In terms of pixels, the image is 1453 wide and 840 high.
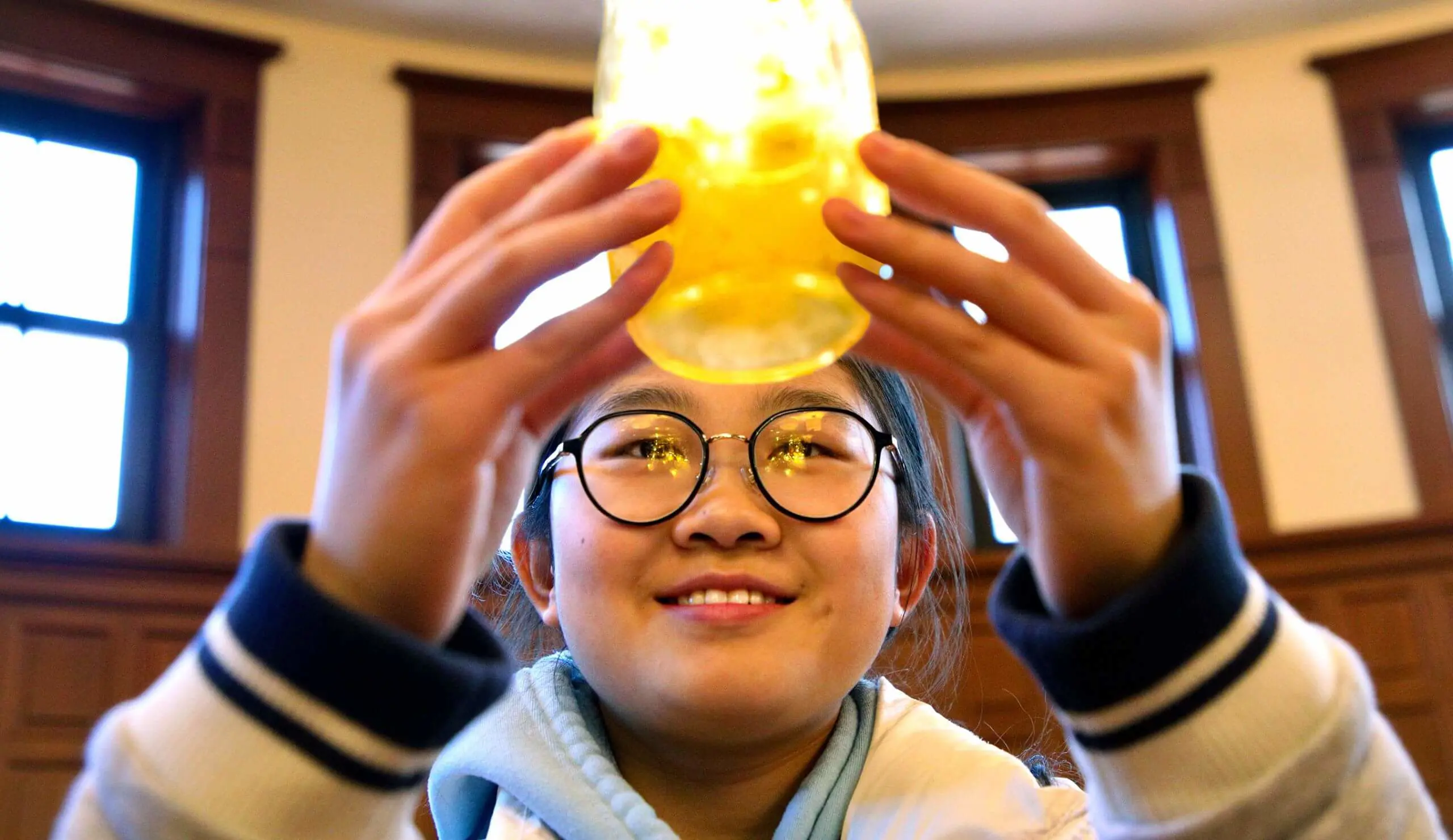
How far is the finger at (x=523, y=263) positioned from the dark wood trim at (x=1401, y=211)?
3132 mm

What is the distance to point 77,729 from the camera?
2699 millimetres

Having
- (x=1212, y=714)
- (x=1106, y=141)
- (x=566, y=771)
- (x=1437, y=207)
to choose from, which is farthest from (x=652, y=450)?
(x=1437, y=207)

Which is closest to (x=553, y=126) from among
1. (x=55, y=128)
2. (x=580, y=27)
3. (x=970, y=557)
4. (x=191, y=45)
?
(x=580, y=27)

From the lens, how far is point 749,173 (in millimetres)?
578

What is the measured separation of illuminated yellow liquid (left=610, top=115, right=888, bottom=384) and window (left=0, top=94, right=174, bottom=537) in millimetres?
2677

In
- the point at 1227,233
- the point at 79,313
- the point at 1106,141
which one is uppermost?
the point at 1106,141

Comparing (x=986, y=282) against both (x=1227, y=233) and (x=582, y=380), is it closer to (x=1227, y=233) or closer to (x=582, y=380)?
(x=582, y=380)

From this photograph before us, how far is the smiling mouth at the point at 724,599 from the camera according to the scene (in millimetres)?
871

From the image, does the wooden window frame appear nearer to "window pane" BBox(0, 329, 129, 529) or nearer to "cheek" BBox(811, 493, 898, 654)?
"window pane" BBox(0, 329, 129, 529)

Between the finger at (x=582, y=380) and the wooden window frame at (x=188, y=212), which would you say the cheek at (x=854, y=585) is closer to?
the finger at (x=582, y=380)

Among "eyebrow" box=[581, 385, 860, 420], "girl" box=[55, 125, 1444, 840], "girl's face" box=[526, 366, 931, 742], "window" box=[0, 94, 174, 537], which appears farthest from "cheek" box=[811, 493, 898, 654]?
"window" box=[0, 94, 174, 537]

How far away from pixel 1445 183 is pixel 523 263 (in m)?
3.61

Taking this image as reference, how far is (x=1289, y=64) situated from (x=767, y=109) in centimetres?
349

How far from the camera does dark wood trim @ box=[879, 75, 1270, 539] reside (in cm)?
348
